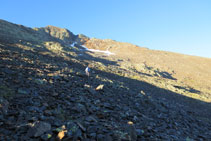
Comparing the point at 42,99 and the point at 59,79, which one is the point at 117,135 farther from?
the point at 59,79

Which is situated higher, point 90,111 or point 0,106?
point 0,106

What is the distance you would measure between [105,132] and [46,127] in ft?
7.30

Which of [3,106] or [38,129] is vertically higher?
[3,106]

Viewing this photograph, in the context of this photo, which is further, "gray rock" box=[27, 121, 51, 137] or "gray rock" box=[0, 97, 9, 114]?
"gray rock" box=[0, 97, 9, 114]

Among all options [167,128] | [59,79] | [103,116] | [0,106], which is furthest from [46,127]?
[167,128]

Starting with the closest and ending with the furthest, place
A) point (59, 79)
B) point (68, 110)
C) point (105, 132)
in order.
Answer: point (105, 132)
point (68, 110)
point (59, 79)

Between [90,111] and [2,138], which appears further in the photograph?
[90,111]

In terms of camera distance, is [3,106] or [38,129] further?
[3,106]

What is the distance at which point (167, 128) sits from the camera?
839 cm

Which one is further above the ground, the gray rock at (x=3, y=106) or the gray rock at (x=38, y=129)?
the gray rock at (x=3, y=106)

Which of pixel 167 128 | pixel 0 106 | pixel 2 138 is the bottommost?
pixel 167 128

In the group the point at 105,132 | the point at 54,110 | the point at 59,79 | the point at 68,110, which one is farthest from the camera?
the point at 59,79

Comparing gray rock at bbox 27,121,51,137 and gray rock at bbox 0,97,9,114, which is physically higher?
gray rock at bbox 0,97,9,114

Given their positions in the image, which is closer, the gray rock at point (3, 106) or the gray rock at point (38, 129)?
the gray rock at point (38, 129)
